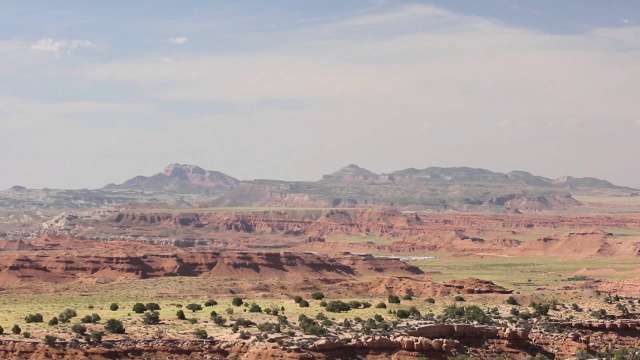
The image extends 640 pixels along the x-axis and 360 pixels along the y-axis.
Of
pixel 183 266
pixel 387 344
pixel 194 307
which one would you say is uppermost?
pixel 194 307

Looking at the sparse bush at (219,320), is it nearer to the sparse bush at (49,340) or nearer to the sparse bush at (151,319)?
the sparse bush at (151,319)

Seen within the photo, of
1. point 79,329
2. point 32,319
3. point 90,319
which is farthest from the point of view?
point 32,319

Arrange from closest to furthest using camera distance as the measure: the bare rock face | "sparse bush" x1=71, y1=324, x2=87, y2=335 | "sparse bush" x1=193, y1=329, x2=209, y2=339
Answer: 1. "sparse bush" x1=71, y1=324, x2=87, y2=335
2. "sparse bush" x1=193, y1=329, x2=209, y2=339
3. the bare rock face

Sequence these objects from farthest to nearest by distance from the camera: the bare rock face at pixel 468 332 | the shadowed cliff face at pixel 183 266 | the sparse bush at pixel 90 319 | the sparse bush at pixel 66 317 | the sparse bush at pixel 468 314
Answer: the shadowed cliff face at pixel 183 266
the sparse bush at pixel 468 314
the bare rock face at pixel 468 332
the sparse bush at pixel 66 317
the sparse bush at pixel 90 319

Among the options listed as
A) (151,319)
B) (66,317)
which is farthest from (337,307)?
(66,317)

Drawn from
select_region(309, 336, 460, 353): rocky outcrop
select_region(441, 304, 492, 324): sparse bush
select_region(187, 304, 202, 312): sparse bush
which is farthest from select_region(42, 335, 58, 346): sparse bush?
select_region(441, 304, 492, 324): sparse bush

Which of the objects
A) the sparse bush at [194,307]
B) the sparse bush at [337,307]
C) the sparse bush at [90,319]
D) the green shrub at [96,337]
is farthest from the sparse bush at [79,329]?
the sparse bush at [337,307]

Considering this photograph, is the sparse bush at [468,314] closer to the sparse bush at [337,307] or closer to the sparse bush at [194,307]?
the sparse bush at [337,307]

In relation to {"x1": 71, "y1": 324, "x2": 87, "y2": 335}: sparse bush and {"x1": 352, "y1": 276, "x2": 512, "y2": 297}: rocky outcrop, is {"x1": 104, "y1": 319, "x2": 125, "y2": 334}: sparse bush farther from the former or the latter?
{"x1": 352, "y1": 276, "x2": 512, "y2": 297}: rocky outcrop

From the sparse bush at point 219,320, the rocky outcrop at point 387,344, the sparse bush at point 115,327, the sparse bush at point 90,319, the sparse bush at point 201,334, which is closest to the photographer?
the rocky outcrop at point 387,344

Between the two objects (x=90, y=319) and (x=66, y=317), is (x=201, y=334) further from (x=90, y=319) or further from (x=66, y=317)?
(x=66, y=317)

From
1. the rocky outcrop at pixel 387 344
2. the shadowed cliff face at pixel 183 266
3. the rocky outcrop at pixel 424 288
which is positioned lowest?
the shadowed cliff face at pixel 183 266

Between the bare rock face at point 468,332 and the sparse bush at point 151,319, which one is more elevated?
the sparse bush at point 151,319

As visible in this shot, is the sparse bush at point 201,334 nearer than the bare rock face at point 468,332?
Yes
